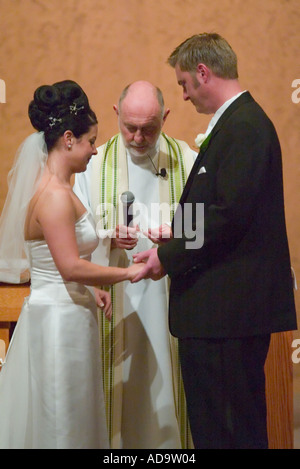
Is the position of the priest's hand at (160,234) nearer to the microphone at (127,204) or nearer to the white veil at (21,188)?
the microphone at (127,204)

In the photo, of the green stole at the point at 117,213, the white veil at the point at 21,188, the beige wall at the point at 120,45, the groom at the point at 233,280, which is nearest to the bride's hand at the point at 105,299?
the green stole at the point at 117,213

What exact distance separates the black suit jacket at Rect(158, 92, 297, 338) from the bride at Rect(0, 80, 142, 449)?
0.32 metres

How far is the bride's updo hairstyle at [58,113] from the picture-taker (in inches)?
103

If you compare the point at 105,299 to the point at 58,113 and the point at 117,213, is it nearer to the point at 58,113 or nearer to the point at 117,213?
the point at 117,213

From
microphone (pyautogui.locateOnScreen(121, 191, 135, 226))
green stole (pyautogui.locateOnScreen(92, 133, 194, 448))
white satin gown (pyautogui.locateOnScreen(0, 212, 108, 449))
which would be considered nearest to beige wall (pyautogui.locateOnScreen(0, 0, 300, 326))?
green stole (pyautogui.locateOnScreen(92, 133, 194, 448))

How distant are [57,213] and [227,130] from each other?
2.20ft

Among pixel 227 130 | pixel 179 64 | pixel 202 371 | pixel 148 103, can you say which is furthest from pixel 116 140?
pixel 202 371

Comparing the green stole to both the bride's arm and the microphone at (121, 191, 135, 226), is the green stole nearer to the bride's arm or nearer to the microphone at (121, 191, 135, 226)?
the microphone at (121, 191, 135, 226)

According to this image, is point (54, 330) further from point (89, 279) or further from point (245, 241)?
point (245, 241)

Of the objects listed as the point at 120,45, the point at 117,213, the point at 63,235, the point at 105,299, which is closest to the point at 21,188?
the point at 63,235

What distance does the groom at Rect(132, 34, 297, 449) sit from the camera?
2.46m

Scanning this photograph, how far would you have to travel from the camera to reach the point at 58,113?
2.63m

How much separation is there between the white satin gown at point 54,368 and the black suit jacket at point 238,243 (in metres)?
0.37

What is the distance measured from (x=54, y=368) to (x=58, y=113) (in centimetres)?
94
